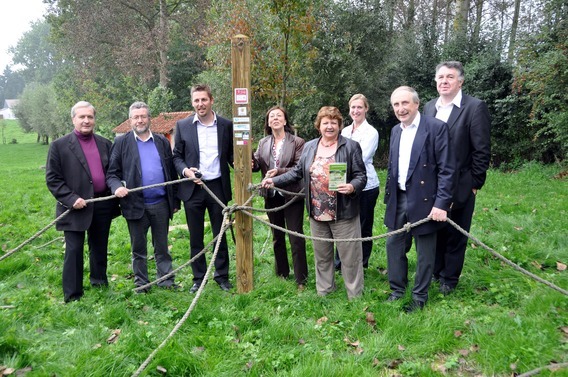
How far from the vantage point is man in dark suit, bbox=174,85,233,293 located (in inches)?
191

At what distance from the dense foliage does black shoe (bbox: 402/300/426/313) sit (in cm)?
677

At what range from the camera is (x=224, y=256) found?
5148 mm

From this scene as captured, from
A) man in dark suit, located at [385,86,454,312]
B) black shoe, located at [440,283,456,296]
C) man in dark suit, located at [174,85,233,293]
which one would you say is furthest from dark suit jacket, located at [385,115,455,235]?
man in dark suit, located at [174,85,233,293]

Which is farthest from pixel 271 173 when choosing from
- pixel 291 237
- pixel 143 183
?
pixel 143 183

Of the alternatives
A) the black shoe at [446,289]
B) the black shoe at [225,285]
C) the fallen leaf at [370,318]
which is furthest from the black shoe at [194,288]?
the black shoe at [446,289]

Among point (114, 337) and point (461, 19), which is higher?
point (461, 19)

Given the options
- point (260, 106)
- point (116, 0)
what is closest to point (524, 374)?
point (260, 106)

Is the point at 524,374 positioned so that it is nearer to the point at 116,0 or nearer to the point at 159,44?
the point at 159,44

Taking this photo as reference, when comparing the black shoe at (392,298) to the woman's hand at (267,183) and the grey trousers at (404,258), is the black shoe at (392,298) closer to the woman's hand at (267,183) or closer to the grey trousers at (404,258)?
the grey trousers at (404,258)

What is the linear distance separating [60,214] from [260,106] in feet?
34.9

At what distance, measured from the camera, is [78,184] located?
4.55m

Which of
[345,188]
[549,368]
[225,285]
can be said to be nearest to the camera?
[549,368]

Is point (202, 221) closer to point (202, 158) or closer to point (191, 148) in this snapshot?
point (202, 158)

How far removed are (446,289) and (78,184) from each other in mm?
4029
